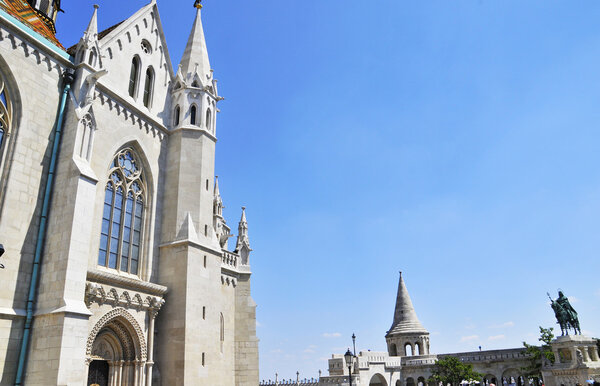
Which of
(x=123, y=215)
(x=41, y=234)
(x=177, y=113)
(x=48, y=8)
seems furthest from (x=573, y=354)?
(x=48, y=8)

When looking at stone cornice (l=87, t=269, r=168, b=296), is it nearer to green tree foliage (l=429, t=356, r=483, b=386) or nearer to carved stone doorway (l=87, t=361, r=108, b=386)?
carved stone doorway (l=87, t=361, r=108, b=386)

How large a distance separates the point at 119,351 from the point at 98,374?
102 cm

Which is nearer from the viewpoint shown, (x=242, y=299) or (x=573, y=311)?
(x=242, y=299)

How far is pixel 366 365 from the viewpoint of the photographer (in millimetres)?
42906

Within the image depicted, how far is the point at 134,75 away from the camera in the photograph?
67.4 feet

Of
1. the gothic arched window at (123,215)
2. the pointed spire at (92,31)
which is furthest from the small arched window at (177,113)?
the pointed spire at (92,31)

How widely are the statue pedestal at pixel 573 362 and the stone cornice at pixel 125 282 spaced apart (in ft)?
94.8

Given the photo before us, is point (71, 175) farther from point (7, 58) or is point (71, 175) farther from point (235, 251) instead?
point (235, 251)

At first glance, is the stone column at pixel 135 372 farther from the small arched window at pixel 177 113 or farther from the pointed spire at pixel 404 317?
the pointed spire at pixel 404 317

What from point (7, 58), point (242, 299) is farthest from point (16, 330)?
point (242, 299)

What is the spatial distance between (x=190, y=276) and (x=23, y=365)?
262 inches

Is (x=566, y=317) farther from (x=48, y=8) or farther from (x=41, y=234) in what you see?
(x=48, y=8)

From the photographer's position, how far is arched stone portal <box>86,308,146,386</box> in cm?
1620

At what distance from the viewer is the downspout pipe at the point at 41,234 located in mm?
13289
